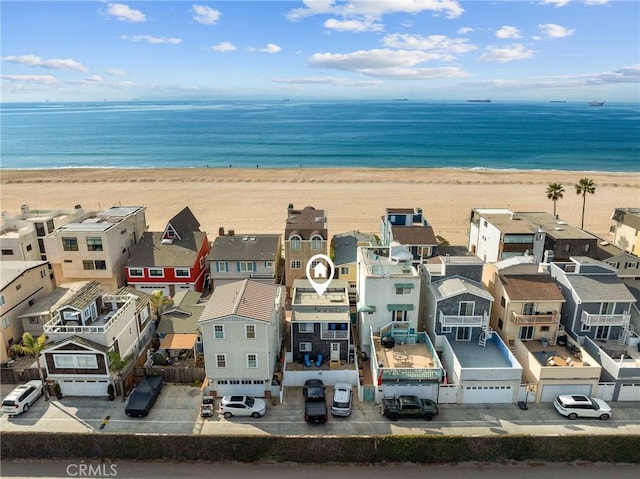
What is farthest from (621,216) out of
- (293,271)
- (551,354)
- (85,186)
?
(85,186)

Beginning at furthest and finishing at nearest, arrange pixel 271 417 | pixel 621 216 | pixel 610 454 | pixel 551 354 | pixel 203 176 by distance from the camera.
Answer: pixel 203 176 → pixel 621 216 → pixel 551 354 → pixel 271 417 → pixel 610 454

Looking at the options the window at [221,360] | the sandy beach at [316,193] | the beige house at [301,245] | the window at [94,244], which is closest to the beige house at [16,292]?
the window at [94,244]

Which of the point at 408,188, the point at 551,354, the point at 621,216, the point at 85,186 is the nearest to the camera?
the point at 551,354

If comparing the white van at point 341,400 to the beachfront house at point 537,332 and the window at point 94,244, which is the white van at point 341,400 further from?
the window at point 94,244

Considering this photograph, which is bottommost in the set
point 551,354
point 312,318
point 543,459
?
point 543,459

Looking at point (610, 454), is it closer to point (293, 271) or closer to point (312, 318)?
point (312, 318)

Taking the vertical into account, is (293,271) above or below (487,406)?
above
